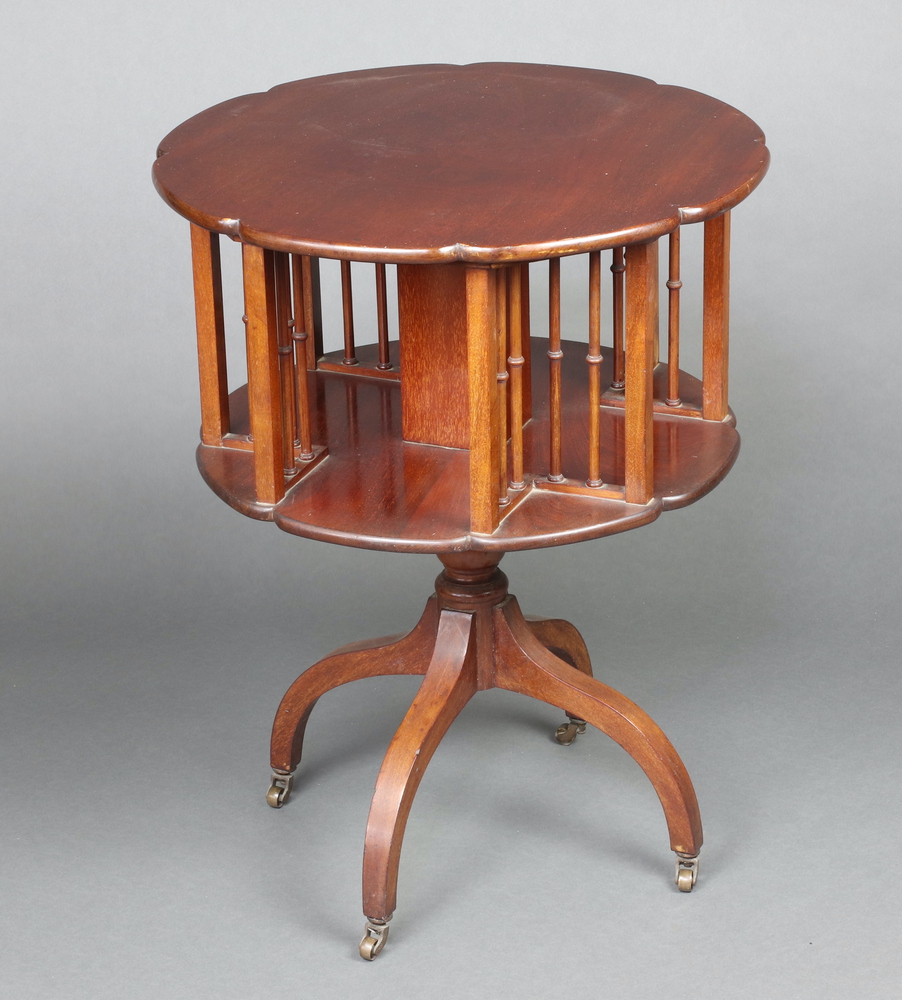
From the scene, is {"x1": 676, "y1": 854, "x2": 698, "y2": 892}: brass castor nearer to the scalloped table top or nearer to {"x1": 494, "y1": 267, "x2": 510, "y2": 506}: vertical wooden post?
{"x1": 494, "y1": 267, "x2": 510, "y2": 506}: vertical wooden post

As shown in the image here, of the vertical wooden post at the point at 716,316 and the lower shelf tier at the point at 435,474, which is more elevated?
the vertical wooden post at the point at 716,316

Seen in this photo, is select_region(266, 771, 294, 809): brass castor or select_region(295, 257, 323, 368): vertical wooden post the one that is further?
select_region(266, 771, 294, 809): brass castor

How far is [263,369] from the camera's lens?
309 cm

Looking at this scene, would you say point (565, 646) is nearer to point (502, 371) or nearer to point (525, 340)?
point (525, 340)

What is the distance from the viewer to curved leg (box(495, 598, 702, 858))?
11.2ft

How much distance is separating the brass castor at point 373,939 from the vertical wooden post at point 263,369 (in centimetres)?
78

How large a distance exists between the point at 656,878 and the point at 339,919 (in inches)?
23.7

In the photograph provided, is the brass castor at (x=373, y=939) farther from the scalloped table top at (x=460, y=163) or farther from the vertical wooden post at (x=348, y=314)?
the scalloped table top at (x=460, y=163)

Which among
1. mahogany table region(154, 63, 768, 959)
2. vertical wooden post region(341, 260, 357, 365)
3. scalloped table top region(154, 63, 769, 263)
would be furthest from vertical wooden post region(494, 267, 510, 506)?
vertical wooden post region(341, 260, 357, 365)

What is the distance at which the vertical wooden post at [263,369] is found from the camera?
3.05 m

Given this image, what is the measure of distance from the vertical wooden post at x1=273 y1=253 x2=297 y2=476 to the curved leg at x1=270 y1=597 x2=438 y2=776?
502 mm

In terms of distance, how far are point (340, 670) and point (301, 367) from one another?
72 cm

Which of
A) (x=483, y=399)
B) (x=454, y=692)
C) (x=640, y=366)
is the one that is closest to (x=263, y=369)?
(x=483, y=399)

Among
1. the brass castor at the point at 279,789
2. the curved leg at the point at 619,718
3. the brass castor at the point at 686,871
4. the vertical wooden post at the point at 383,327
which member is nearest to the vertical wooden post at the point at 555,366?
the curved leg at the point at 619,718
